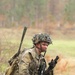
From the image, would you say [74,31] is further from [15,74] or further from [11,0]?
[15,74]

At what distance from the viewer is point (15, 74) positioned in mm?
5246

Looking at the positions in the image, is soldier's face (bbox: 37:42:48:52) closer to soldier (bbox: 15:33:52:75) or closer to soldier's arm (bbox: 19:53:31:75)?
soldier (bbox: 15:33:52:75)

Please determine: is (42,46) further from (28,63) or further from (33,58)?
(28,63)

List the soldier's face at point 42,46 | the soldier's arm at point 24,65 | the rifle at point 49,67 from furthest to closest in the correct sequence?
the rifle at point 49,67 < the soldier's face at point 42,46 < the soldier's arm at point 24,65

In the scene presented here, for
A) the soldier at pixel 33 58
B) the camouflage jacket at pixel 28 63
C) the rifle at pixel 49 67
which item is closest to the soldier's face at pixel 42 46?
the soldier at pixel 33 58

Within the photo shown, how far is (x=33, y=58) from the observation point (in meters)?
5.14

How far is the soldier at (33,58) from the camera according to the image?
5.04m

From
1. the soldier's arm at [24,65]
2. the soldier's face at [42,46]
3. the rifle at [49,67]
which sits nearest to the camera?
the soldier's arm at [24,65]

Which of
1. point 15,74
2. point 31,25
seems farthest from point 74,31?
point 15,74

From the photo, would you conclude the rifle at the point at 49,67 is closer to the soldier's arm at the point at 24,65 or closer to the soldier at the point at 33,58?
the soldier at the point at 33,58

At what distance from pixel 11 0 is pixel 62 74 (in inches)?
2317

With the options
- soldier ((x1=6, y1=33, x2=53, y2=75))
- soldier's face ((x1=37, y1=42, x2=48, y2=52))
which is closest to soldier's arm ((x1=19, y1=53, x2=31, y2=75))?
soldier ((x1=6, y1=33, x2=53, y2=75))

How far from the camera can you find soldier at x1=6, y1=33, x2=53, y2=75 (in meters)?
5.04

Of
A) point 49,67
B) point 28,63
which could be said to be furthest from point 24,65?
point 49,67
